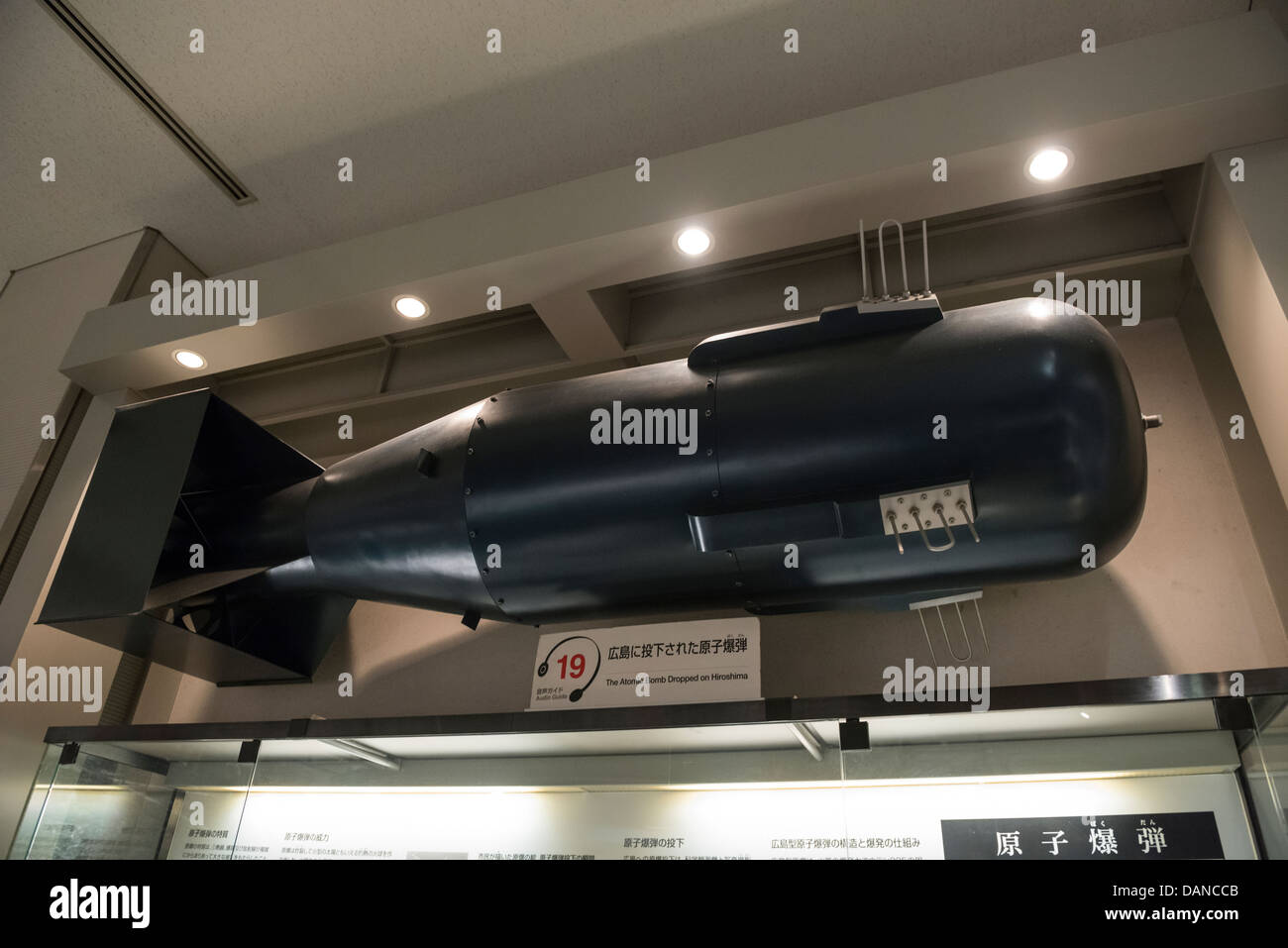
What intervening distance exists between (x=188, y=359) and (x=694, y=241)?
171cm

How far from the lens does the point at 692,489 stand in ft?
5.07

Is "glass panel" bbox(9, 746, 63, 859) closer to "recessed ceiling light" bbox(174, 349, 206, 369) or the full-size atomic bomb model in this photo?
the full-size atomic bomb model

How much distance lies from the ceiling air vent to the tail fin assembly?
925mm

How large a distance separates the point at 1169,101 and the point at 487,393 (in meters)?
2.00

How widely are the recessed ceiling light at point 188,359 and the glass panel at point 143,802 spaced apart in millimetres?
1176

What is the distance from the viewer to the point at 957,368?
143 centimetres

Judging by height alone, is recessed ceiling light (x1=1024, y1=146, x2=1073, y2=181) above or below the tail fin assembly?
above

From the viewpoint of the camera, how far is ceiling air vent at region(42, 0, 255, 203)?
224 cm

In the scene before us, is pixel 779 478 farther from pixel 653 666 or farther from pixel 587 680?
pixel 587 680

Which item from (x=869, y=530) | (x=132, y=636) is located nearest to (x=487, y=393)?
(x=132, y=636)
